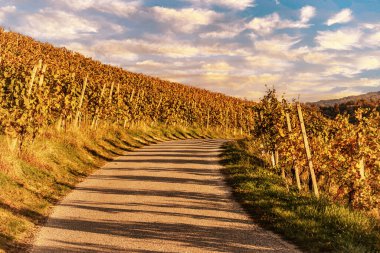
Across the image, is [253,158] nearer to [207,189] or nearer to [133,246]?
[207,189]

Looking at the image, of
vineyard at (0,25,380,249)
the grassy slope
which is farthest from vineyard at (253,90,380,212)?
the grassy slope

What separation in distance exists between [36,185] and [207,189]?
632cm

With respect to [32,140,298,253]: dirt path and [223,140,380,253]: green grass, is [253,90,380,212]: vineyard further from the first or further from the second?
[32,140,298,253]: dirt path

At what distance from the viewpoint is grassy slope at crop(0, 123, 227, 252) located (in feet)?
30.8

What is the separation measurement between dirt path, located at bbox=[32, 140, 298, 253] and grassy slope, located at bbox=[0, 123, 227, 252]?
0.51 metres

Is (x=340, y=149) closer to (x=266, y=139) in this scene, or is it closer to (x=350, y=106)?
(x=266, y=139)

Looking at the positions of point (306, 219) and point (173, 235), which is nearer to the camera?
point (173, 235)

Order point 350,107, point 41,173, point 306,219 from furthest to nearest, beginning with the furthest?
point 350,107, point 41,173, point 306,219

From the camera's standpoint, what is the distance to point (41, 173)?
14.3 meters

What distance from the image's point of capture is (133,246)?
326 inches

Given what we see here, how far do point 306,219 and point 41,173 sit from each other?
10.1 metres

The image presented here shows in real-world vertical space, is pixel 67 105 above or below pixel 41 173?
above

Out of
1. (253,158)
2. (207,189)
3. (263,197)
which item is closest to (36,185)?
(207,189)

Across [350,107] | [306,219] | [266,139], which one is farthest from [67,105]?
[350,107]
